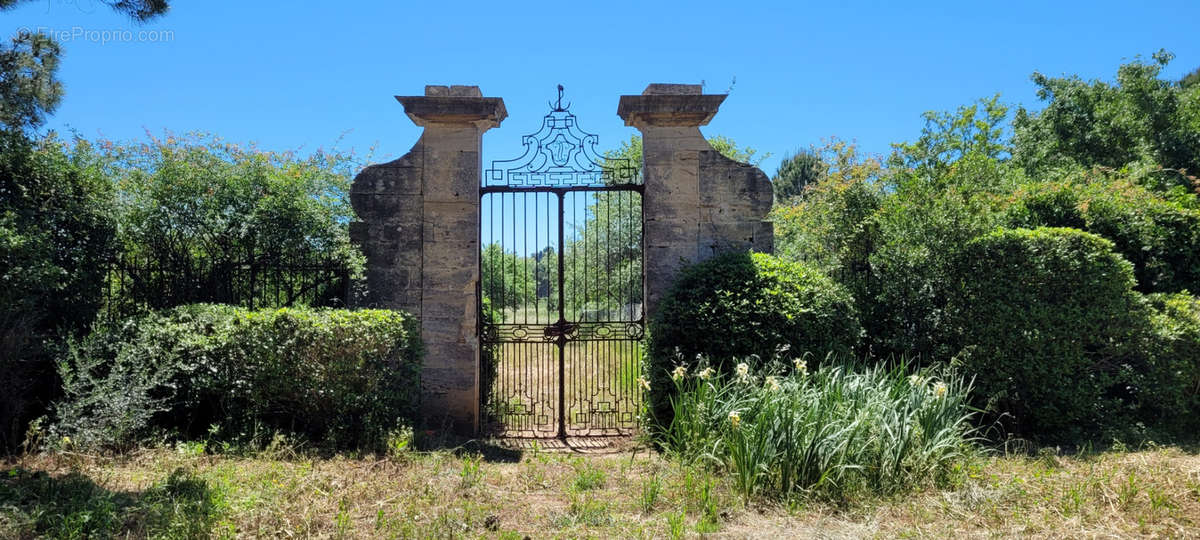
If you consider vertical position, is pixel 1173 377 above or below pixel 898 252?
below

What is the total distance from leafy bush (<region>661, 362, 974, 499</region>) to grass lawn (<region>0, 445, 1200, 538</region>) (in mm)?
151

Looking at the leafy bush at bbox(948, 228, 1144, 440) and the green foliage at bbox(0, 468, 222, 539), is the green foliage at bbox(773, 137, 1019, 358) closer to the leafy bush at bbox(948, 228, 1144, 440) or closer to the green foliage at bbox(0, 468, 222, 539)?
the leafy bush at bbox(948, 228, 1144, 440)

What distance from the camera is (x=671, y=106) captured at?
6.55 metres

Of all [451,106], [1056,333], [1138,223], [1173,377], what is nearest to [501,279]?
[451,106]

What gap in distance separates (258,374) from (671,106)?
14.8ft

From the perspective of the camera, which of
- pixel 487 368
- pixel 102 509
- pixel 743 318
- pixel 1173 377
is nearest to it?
pixel 102 509

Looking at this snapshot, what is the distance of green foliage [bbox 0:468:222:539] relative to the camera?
3.74 metres

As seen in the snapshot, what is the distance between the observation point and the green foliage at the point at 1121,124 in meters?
14.0

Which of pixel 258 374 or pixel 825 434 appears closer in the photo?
pixel 825 434

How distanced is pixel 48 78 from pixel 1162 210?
11.4m

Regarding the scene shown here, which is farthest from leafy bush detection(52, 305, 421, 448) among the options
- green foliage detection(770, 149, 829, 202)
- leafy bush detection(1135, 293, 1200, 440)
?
green foliage detection(770, 149, 829, 202)

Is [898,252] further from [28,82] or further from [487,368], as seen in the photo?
[28,82]

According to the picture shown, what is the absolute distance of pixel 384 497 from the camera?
170 inches

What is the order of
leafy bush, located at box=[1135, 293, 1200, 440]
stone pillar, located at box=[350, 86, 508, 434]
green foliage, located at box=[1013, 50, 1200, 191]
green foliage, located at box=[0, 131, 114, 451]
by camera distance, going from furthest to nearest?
green foliage, located at box=[1013, 50, 1200, 191], stone pillar, located at box=[350, 86, 508, 434], leafy bush, located at box=[1135, 293, 1200, 440], green foliage, located at box=[0, 131, 114, 451]
